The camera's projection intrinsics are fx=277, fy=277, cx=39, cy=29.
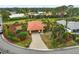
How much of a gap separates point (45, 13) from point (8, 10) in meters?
0.33

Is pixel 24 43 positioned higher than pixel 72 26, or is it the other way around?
pixel 72 26

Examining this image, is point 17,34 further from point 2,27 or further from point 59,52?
point 59,52

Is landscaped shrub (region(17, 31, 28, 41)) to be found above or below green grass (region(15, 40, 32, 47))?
above

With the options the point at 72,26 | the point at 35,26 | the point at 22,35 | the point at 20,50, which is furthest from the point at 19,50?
the point at 72,26

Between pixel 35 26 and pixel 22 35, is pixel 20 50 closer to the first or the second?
pixel 22 35

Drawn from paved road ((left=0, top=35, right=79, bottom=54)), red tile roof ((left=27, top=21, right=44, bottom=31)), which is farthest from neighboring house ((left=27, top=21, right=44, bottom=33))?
paved road ((left=0, top=35, right=79, bottom=54))

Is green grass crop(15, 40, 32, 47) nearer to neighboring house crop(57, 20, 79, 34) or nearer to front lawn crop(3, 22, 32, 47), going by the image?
front lawn crop(3, 22, 32, 47)

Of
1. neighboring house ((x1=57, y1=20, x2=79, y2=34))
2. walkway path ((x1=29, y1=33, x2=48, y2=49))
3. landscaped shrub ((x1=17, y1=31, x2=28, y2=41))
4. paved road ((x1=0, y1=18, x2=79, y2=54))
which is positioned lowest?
paved road ((x1=0, y1=18, x2=79, y2=54))

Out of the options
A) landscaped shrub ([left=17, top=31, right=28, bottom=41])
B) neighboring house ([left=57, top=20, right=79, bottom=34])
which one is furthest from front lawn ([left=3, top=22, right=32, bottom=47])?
neighboring house ([left=57, top=20, right=79, bottom=34])

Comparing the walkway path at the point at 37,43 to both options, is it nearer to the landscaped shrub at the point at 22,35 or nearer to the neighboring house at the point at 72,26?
the landscaped shrub at the point at 22,35

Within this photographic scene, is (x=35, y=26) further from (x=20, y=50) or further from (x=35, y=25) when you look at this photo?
(x=20, y=50)

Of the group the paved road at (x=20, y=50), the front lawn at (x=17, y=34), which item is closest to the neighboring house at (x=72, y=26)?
the paved road at (x=20, y=50)
